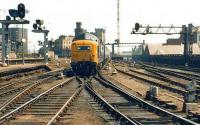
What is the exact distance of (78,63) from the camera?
105 ft

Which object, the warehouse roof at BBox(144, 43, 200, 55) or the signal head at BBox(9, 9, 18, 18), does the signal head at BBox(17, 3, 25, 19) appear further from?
the warehouse roof at BBox(144, 43, 200, 55)

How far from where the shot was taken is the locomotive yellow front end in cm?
3134

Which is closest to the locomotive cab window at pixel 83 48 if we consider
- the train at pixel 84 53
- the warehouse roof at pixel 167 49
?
the train at pixel 84 53

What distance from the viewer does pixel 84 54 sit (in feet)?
104

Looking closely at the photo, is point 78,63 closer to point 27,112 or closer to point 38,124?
point 27,112

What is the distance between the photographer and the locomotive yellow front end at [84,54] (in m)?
31.3

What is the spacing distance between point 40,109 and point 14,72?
69.4 feet

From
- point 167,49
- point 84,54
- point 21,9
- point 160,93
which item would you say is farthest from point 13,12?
point 167,49

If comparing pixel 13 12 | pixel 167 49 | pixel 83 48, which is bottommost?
pixel 83 48

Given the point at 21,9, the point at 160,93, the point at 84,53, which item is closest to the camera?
the point at 160,93

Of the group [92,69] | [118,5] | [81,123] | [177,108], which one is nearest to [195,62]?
[92,69]

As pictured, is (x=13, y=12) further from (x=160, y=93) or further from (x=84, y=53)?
(x=160, y=93)

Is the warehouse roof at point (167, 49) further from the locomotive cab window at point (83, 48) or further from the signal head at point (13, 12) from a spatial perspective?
the locomotive cab window at point (83, 48)

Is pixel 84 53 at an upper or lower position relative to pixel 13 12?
lower
